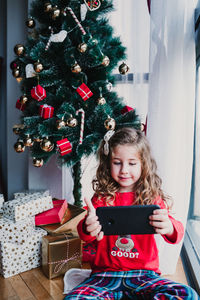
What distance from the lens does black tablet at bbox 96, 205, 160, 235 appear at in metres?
0.94

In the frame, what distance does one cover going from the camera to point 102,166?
1.22 m

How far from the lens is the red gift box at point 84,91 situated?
1402mm

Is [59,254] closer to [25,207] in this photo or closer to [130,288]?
[25,207]

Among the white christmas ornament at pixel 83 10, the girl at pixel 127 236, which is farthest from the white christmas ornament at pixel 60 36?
the girl at pixel 127 236

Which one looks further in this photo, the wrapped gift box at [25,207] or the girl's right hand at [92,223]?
the wrapped gift box at [25,207]

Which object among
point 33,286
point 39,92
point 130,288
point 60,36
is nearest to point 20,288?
point 33,286

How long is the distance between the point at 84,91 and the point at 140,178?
0.52 meters

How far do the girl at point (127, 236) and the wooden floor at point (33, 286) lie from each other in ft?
1.06

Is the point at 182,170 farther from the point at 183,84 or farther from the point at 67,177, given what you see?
the point at 67,177

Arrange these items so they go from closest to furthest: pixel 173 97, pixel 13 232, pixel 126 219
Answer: pixel 126 219, pixel 173 97, pixel 13 232

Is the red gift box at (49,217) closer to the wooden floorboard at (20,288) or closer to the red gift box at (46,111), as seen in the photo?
the wooden floorboard at (20,288)

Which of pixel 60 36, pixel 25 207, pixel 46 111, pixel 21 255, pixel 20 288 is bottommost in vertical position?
pixel 20 288

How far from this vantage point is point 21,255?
1456mm

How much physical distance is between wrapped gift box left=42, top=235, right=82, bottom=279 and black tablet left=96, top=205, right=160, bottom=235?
1.78 feet
